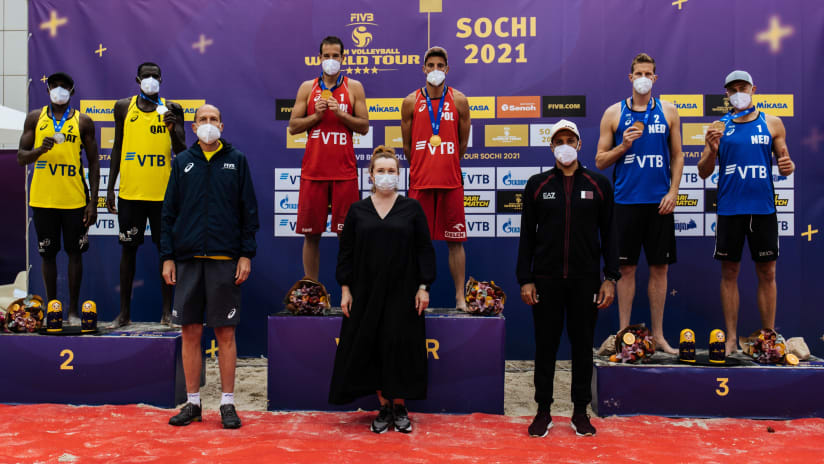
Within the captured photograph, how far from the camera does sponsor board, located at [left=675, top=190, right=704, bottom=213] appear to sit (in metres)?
4.70

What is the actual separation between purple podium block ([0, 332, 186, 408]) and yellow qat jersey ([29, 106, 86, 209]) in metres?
0.96

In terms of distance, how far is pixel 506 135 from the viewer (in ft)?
15.6

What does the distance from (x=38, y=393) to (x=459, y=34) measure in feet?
13.3

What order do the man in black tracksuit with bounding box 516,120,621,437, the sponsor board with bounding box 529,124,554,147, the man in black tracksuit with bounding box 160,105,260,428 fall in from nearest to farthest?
1. the man in black tracksuit with bounding box 516,120,621,437
2. the man in black tracksuit with bounding box 160,105,260,428
3. the sponsor board with bounding box 529,124,554,147

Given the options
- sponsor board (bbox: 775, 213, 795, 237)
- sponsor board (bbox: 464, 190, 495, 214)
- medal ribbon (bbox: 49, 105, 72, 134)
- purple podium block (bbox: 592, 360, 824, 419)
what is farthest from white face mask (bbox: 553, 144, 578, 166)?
medal ribbon (bbox: 49, 105, 72, 134)

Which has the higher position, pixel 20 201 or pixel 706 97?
pixel 706 97

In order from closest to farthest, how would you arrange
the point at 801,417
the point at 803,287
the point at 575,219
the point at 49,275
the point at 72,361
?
the point at 575,219
the point at 801,417
the point at 72,361
the point at 49,275
the point at 803,287

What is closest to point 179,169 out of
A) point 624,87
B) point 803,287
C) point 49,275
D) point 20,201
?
point 49,275

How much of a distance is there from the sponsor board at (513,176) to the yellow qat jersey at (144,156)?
8.60 feet

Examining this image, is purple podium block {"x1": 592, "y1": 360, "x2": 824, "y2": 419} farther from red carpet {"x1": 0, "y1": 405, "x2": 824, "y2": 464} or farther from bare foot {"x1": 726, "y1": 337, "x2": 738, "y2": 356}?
bare foot {"x1": 726, "y1": 337, "x2": 738, "y2": 356}

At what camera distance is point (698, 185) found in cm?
470

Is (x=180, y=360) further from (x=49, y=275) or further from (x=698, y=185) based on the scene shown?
(x=698, y=185)

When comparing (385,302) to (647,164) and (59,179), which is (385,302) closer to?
(647,164)

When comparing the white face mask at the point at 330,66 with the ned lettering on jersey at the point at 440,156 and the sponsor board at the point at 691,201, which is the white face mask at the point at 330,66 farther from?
the sponsor board at the point at 691,201
